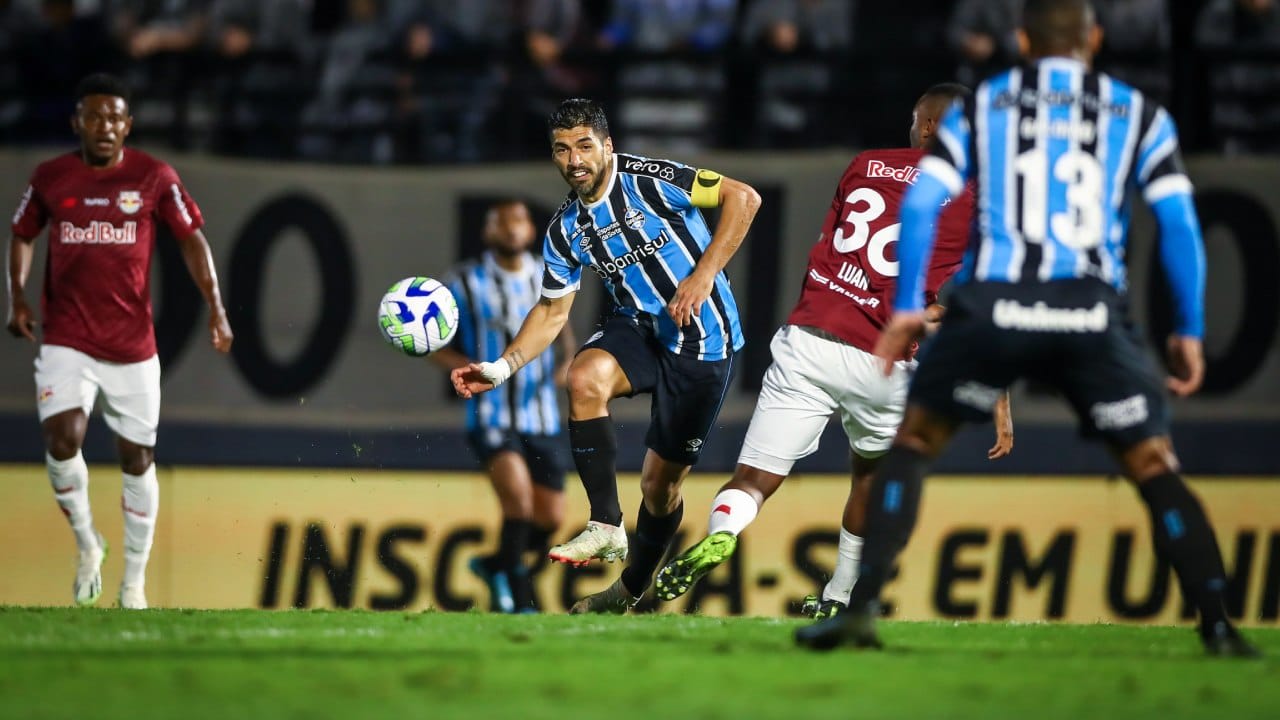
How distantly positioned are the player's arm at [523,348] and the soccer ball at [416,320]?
27 cm

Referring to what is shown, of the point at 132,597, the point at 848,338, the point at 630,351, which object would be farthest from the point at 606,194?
the point at 132,597

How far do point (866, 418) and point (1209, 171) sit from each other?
20.9 feet

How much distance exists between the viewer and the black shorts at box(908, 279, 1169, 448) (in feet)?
15.2

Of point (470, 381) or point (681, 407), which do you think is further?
point (681, 407)

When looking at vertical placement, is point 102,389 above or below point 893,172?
below

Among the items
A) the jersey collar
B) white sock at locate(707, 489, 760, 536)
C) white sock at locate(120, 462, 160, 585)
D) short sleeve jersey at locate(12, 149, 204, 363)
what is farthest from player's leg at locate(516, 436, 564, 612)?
white sock at locate(707, 489, 760, 536)

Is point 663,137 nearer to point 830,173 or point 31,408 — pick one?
point 830,173

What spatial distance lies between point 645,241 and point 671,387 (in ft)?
2.04

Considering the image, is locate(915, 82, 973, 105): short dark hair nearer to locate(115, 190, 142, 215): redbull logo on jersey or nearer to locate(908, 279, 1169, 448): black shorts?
locate(908, 279, 1169, 448): black shorts

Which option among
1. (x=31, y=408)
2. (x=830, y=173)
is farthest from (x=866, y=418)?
(x=31, y=408)

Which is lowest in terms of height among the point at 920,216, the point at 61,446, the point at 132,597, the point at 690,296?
the point at 132,597

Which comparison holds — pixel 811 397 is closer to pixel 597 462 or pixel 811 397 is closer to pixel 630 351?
pixel 630 351

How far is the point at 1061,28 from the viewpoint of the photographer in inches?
188

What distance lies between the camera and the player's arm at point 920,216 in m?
4.72
